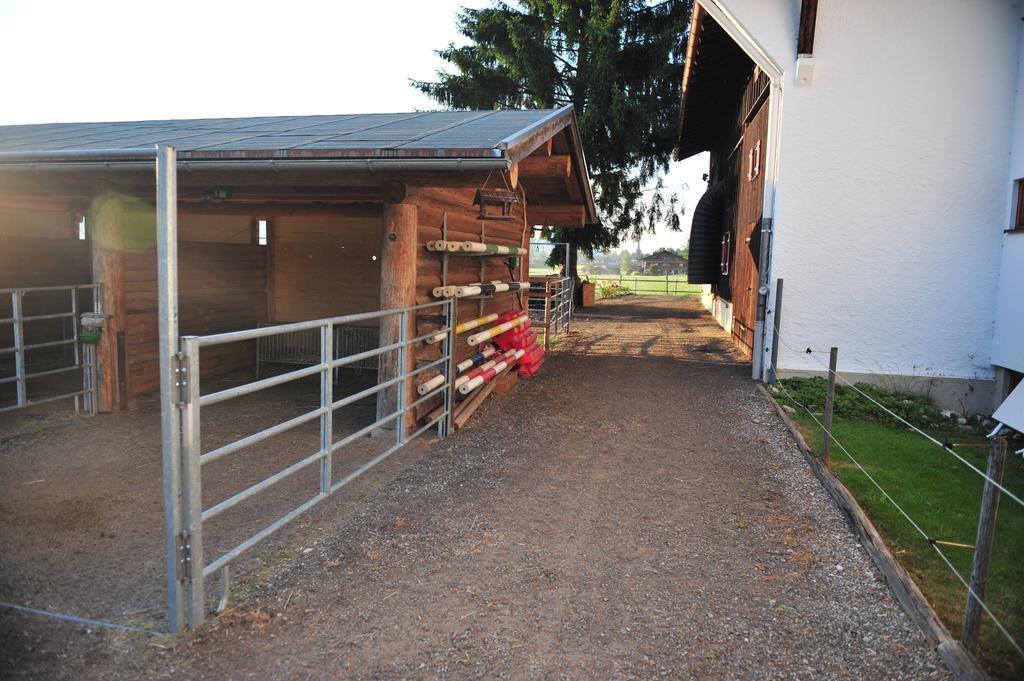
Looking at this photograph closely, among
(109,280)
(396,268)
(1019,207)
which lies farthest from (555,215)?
(109,280)

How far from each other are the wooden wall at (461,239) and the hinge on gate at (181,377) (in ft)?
12.5

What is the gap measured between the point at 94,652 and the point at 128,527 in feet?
5.23

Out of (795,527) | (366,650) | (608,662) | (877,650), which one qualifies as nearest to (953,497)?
(795,527)

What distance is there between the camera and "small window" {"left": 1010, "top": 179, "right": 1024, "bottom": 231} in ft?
29.5

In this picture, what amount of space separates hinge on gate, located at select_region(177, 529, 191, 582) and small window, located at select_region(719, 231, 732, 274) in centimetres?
1453

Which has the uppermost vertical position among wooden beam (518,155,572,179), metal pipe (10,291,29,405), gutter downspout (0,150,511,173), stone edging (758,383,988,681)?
wooden beam (518,155,572,179)

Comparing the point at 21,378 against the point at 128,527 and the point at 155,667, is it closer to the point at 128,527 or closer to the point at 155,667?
the point at 128,527

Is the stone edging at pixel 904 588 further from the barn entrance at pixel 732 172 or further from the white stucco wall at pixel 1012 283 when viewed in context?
the barn entrance at pixel 732 172

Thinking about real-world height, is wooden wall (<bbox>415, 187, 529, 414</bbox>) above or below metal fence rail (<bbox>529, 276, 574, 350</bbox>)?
above

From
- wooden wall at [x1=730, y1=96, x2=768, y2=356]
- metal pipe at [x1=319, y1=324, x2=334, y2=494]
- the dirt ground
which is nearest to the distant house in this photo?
wooden wall at [x1=730, y1=96, x2=768, y2=356]

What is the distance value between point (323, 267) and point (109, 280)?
338cm

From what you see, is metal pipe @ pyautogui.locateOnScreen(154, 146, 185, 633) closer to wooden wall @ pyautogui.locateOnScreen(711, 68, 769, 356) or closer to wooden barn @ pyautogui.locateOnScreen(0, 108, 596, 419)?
wooden barn @ pyautogui.locateOnScreen(0, 108, 596, 419)

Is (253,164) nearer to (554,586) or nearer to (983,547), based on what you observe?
(554,586)

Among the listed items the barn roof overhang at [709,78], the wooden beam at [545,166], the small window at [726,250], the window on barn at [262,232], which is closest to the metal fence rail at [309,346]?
the window on barn at [262,232]
